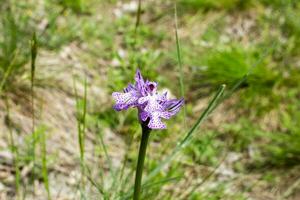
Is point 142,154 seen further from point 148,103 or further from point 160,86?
point 160,86

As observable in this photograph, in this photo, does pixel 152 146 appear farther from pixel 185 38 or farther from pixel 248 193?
pixel 185 38

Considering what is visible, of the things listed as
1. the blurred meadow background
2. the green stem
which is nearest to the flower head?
the green stem

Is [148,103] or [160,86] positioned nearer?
[148,103]

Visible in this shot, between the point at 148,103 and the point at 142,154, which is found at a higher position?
the point at 148,103

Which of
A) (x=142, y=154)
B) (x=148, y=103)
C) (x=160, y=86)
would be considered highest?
(x=160, y=86)

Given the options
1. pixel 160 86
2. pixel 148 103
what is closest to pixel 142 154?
pixel 148 103

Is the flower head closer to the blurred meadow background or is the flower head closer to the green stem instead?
the green stem
